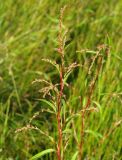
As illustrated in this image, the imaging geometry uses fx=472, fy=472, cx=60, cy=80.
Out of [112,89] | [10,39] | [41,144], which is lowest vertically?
[41,144]

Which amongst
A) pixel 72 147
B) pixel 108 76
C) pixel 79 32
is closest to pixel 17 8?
pixel 79 32

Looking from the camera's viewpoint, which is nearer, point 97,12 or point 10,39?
point 10,39

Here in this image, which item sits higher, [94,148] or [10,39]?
[10,39]

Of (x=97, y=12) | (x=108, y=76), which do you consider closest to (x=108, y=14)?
(x=97, y=12)

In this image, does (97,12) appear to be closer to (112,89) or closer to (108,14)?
(108,14)

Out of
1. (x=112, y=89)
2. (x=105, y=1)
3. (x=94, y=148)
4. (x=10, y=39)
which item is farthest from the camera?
(x=105, y=1)

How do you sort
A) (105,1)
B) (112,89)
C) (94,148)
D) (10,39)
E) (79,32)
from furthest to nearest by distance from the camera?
(105,1) → (79,32) → (10,39) → (112,89) → (94,148)
